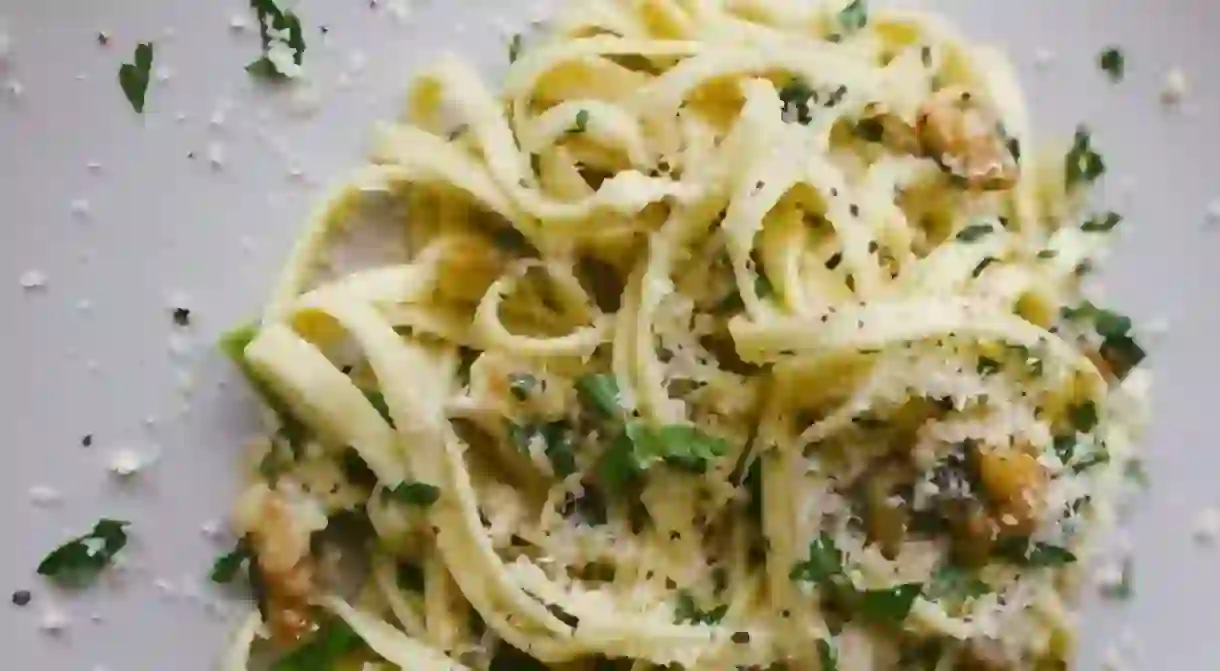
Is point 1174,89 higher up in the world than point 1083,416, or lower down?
higher up

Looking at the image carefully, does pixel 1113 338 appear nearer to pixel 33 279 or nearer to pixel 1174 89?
pixel 1174 89

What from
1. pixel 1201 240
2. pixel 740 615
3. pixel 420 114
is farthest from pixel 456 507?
pixel 1201 240

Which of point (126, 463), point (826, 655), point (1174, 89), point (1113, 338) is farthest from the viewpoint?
point (1174, 89)

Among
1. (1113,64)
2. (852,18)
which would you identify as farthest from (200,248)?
(1113,64)

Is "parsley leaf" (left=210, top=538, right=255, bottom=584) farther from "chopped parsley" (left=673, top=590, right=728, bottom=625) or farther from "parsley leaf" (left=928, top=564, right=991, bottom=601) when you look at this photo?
"parsley leaf" (left=928, top=564, right=991, bottom=601)

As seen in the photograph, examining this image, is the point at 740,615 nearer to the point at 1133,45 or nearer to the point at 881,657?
the point at 881,657

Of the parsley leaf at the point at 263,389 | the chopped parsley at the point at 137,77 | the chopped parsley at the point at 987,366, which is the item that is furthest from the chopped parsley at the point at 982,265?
the chopped parsley at the point at 137,77

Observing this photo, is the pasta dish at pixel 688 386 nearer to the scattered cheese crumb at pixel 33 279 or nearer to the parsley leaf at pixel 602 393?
the parsley leaf at pixel 602 393

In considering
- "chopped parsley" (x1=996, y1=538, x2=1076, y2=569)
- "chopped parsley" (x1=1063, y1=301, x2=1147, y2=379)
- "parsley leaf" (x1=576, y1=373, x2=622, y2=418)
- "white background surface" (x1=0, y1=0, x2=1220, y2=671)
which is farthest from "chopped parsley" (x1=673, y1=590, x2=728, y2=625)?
"chopped parsley" (x1=1063, y1=301, x2=1147, y2=379)
